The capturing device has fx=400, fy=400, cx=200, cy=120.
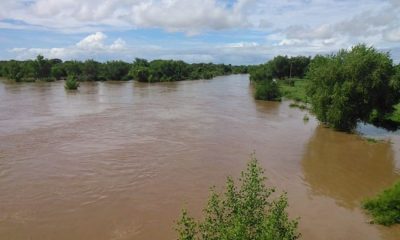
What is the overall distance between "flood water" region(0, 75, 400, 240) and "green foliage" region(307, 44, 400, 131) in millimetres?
1727

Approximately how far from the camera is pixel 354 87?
28984 millimetres

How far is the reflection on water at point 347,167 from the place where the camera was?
18.0m

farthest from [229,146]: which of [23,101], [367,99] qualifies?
[23,101]

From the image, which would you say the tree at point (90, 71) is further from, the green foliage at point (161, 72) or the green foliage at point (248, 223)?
the green foliage at point (248, 223)

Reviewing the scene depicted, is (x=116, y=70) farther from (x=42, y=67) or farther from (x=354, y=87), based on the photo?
(x=354, y=87)

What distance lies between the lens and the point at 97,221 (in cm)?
1404

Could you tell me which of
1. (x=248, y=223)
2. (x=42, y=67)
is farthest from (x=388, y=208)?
(x=42, y=67)

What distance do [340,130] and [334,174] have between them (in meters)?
11.5

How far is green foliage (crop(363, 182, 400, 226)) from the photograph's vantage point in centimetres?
1402

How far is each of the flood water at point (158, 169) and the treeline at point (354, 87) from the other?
172 cm

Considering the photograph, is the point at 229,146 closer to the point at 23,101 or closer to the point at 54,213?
the point at 54,213

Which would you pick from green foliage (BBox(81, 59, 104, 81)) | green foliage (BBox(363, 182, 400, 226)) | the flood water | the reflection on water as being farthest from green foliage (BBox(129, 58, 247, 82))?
green foliage (BBox(363, 182, 400, 226))

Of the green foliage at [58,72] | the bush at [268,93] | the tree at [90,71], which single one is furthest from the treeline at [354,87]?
the green foliage at [58,72]

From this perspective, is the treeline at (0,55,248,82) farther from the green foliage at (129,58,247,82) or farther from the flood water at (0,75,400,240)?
the flood water at (0,75,400,240)
